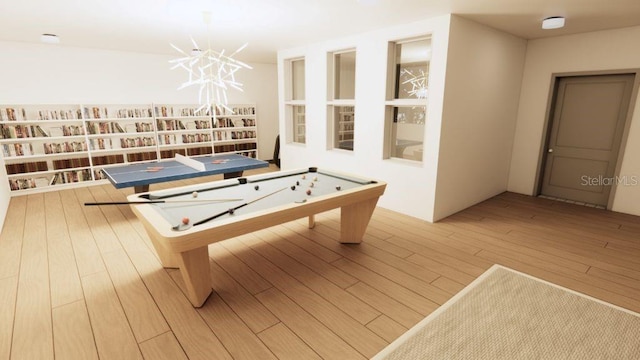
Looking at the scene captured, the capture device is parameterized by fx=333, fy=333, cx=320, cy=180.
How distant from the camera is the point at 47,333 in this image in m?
2.36

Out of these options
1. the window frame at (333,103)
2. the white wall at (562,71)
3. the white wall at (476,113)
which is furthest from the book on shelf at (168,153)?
the white wall at (562,71)

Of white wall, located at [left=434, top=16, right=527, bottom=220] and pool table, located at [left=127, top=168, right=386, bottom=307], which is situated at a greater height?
white wall, located at [left=434, top=16, right=527, bottom=220]

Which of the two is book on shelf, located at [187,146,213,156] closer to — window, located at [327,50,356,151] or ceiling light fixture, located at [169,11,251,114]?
ceiling light fixture, located at [169,11,251,114]

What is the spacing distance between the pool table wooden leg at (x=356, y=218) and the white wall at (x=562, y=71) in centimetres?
367

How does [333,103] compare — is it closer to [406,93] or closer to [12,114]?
[406,93]

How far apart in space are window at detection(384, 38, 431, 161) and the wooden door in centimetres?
242

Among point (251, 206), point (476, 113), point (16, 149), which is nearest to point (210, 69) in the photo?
point (251, 206)

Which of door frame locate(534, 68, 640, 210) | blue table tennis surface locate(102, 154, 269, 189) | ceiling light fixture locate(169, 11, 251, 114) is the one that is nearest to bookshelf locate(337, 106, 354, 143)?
blue table tennis surface locate(102, 154, 269, 189)

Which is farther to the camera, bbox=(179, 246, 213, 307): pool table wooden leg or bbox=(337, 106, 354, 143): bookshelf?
bbox=(337, 106, 354, 143): bookshelf

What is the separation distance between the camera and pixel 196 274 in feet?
8.50

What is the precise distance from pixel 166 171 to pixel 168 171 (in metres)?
0.03

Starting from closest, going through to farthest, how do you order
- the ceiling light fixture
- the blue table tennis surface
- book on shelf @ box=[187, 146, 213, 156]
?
the ceiling light fixture, the blue table tennis surface, book on shelf @ box=[187, 146, 213, 156]

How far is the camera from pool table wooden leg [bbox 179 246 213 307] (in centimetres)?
251

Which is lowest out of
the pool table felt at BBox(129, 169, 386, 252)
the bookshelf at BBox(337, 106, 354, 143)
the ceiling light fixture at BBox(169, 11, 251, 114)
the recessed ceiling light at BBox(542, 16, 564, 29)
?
the pool table felt at BBox(129, 169, 386, 252)
